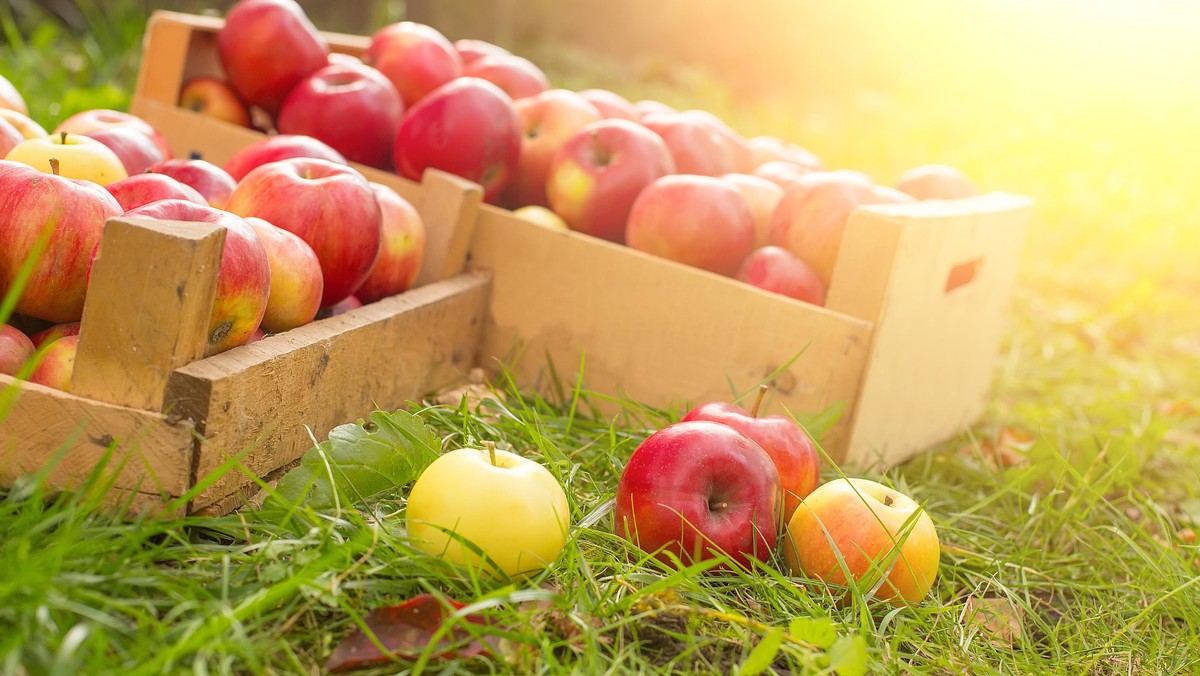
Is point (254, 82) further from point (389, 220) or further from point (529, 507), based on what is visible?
point (529, 507)

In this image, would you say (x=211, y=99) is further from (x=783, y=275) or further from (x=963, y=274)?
(x=963, y=274)

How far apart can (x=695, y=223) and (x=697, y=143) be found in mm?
539

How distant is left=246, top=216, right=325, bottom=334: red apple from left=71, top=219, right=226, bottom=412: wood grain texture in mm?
302

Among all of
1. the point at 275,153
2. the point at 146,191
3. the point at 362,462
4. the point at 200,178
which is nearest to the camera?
the point at 362,462

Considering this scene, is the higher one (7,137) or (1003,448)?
(7,137)

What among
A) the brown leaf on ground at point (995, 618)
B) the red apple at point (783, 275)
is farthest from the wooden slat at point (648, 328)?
the brown leaf on ground at point (995, 618)

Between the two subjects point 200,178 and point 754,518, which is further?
point 200,178

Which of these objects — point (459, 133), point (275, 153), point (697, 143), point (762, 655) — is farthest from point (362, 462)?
point (697, 143)

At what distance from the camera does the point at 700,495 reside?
5.58 ft

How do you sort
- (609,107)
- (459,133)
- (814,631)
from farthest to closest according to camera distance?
1. (609,107)
2. (459,133)
3. (814,631)

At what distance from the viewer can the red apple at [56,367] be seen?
160 cm

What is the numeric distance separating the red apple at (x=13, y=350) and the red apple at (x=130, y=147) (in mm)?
654

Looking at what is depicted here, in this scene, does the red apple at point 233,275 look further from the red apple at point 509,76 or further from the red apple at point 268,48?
the red apple at point 509,76

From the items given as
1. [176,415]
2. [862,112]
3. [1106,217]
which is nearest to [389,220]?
[176,415]
